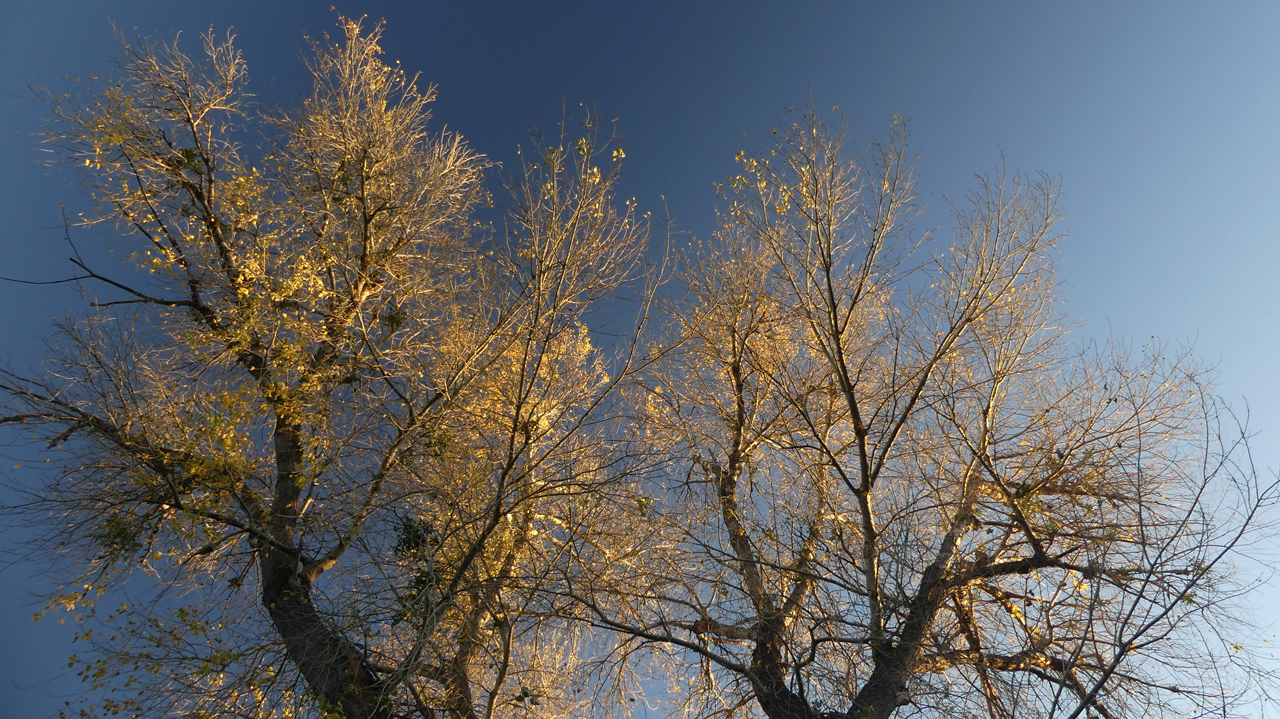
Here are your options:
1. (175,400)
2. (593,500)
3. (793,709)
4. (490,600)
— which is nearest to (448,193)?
(175,400)

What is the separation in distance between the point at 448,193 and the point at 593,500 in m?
4.90

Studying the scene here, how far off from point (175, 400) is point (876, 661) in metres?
8.04

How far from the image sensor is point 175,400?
23.2ft

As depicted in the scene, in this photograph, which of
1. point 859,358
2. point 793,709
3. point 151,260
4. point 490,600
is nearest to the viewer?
point 490,600

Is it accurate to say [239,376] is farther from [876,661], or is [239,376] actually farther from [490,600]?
[876,661]

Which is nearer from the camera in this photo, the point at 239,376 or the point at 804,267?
the point at 804,267

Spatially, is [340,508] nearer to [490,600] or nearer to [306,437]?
[306,437]

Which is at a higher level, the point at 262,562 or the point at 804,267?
the point at 804,267

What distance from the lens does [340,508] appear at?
6527 millimetres

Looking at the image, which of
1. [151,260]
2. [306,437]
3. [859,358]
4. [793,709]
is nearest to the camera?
[793,709]

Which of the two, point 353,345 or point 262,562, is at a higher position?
point 353,345

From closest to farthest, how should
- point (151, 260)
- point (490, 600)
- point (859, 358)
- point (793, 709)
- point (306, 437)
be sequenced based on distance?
point (490, 600) < point (793, 709) < point (151, 260) < point (306, 437) < point (859, 358)

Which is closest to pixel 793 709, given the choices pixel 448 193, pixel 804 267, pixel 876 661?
pixel 876 661

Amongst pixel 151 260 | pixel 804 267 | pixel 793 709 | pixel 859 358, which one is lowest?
pixel 793 709
